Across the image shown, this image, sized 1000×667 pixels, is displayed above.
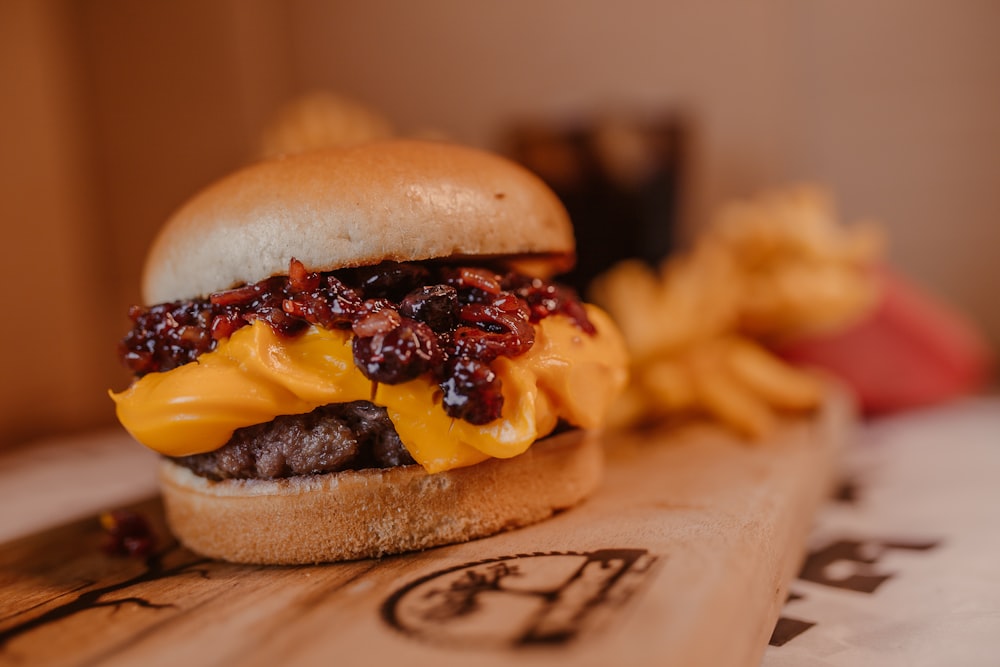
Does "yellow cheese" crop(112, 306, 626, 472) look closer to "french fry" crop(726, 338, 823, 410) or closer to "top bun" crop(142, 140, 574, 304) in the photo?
"top bun" crop(142, 140, 574, 304)

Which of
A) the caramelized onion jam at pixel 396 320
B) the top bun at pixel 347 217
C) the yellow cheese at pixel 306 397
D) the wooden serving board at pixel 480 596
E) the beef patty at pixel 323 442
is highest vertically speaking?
the top bun at pixel 347 217

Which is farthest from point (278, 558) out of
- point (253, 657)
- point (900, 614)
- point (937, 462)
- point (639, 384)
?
point (937, 462)

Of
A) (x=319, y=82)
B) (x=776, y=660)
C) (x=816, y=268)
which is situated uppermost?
(x=319, y=82)

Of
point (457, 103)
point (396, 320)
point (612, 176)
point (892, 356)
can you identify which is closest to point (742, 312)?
point (892, 356)

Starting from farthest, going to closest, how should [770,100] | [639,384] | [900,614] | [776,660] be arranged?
[770,100], [639,384], [900,614], [776,660]

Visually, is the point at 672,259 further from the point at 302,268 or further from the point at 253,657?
the point at 253,657

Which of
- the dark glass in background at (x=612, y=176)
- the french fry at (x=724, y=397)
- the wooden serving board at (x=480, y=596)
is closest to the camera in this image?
the wooden serving board at (x=480, y=596)

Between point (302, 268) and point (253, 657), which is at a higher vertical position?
point (302, 268)

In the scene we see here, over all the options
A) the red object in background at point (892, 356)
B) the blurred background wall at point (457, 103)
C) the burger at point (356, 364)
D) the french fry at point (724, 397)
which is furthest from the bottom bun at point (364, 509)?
the blurred background wall at point (457, 103)

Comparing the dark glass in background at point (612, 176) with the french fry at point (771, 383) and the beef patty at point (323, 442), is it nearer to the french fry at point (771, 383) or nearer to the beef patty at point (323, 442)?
the french fry at point (771, 383)
